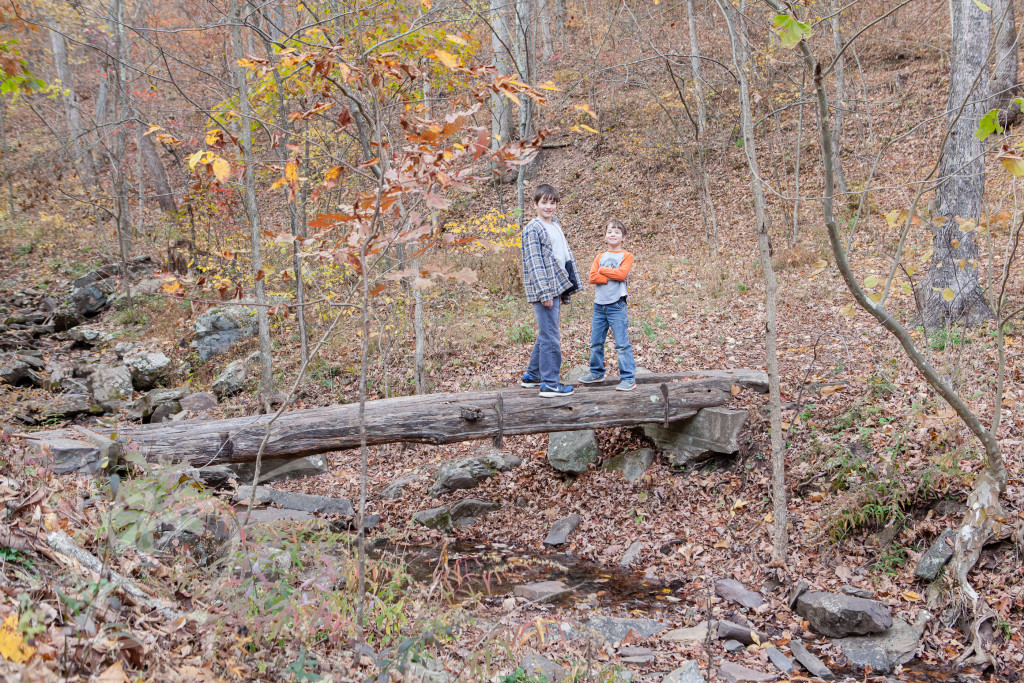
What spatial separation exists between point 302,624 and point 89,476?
2724mm

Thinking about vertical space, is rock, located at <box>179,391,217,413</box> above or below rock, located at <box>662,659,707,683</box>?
above

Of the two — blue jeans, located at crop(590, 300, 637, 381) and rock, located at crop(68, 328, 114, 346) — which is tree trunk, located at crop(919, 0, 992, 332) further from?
rock, located at crop(68, 328, 114, 346)

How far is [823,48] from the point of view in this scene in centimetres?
1736

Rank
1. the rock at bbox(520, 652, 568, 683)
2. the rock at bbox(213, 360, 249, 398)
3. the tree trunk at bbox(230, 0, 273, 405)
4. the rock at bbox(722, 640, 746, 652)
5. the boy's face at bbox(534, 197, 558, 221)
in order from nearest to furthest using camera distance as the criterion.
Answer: the rock at bbox(520, 652, 568, 683)
the rock at bbox(722, 640, 746, 652)
the boy's face at bbox(534, 197, 558, 221)
the tree trunk at bbox(230, 0, 273, 405)
the rock at bbox(213, 360, 249, 398)

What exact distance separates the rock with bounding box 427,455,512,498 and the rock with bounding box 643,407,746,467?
1941 mm

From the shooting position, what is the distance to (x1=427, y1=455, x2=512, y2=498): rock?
7148mm

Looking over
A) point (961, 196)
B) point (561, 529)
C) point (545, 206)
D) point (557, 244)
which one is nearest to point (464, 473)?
point (561, 529)

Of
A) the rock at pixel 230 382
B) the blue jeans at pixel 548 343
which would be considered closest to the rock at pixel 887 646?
the blue jeans at pixel 548 343

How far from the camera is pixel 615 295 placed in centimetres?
622

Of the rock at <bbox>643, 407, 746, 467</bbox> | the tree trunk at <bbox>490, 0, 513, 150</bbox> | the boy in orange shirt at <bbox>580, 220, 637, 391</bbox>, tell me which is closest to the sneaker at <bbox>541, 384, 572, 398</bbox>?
the boy in orange shirt at <bbox>580, 220, 637, 391</bbox>

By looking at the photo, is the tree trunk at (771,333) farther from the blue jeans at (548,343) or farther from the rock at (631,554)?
the blue jeans at (548,343)

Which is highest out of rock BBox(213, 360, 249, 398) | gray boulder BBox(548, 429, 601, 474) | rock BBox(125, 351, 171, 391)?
rock BBox(125, 351, 171, 391)

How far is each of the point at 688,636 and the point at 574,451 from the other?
9.88 ft

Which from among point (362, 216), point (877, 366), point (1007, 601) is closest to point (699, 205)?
point (877, 366)
